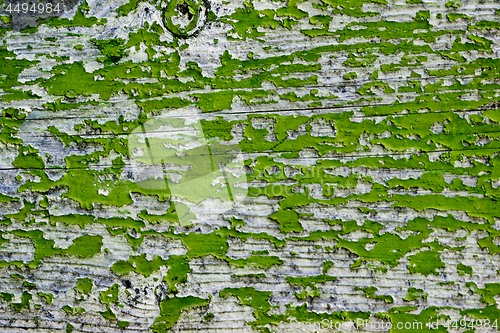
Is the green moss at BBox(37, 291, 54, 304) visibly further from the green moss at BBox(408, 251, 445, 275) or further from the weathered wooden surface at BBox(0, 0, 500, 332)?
the green moss at BBox(408, 251, 445, 275)

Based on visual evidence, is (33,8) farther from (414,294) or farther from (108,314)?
(414,294)

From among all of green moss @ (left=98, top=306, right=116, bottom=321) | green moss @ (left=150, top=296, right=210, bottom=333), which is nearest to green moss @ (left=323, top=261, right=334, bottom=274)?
green moss @ (left=150, top=296, right=210, bottom=333)

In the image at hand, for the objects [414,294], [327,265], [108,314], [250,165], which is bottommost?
[108,314]

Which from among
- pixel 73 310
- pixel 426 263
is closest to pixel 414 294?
pixel 426 263

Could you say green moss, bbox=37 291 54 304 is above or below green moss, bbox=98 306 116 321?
above

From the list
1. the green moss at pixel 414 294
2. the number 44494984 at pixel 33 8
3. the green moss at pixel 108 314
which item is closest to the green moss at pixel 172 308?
the green moss at pixel 108 314

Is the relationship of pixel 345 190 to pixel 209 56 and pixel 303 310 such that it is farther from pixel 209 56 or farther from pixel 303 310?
pixel 209 56
